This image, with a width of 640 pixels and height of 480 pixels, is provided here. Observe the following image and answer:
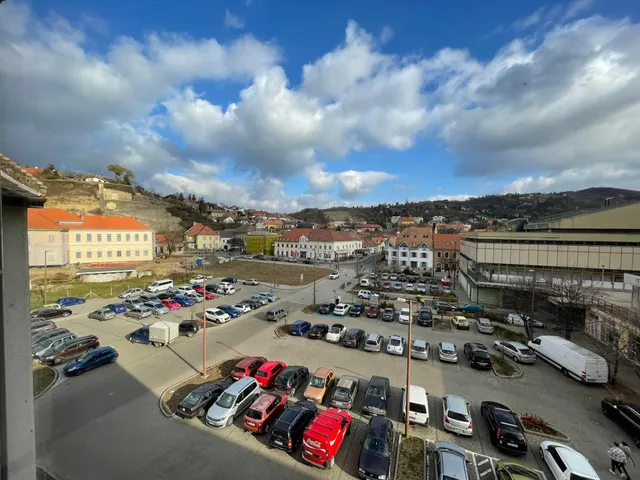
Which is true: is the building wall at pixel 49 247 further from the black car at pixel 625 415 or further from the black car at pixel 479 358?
the black car at pixel 625 415

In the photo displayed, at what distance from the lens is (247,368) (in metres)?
14.2

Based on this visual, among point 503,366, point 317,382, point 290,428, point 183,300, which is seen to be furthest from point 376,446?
point 183,300

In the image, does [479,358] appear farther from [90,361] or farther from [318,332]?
[90,361]

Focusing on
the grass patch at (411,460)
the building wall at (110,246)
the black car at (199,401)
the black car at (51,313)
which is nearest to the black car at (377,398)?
the grass patch at (411,460)

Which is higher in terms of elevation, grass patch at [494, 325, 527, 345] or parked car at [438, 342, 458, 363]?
parked car at [438, 342, 458, 363]

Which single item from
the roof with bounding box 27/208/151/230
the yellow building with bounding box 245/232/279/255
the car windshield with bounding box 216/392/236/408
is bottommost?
the car windshield with bounding box 216/392/236/408

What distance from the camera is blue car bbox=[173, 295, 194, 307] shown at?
26.8 metres

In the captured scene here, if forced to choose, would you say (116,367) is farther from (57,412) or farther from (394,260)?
(394,260)

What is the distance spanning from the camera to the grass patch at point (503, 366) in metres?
15.9

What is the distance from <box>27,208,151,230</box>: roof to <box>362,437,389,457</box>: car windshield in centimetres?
4398

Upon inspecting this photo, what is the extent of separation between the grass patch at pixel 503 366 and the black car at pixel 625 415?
3878 mm

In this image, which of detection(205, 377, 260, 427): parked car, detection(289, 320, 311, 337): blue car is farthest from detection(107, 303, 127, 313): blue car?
detection(205, 377, 260, 427): parked car

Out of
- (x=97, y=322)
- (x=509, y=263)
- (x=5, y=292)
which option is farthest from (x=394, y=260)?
(x=5, y=292)

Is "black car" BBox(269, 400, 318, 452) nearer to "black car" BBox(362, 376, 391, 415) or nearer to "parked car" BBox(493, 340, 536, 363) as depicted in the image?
"black car" BBox(362, 376, 391, 415)
